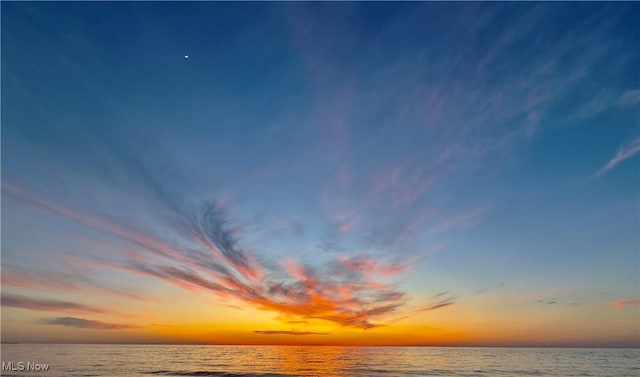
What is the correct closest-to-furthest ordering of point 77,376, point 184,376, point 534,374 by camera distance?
point 77,376
point 184,376
point 534,374

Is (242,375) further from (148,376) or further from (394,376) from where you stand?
(394,376)

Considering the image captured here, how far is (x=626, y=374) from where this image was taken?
76.9 m

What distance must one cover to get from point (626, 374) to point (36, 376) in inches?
4261

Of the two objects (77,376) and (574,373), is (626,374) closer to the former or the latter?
(574,373)

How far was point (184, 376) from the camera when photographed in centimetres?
6212

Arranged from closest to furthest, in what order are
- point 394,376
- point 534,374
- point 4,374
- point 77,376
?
point 4,374 → point 77,376 → point 394,376 → point 534,374

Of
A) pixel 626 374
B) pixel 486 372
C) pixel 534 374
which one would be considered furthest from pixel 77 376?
pixel 626 374

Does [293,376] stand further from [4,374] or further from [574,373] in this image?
[574,373]

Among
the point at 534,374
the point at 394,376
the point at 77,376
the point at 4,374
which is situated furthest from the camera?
the point at 534,374

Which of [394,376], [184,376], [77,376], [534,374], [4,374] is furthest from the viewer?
[534,374]

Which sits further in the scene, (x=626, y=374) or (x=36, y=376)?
(x=626, y=374)

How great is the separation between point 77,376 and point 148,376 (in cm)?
1025

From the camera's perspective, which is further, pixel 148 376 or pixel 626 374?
pixel 626 374

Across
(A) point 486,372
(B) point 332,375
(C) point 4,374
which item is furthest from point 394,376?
(C) point 4,374
